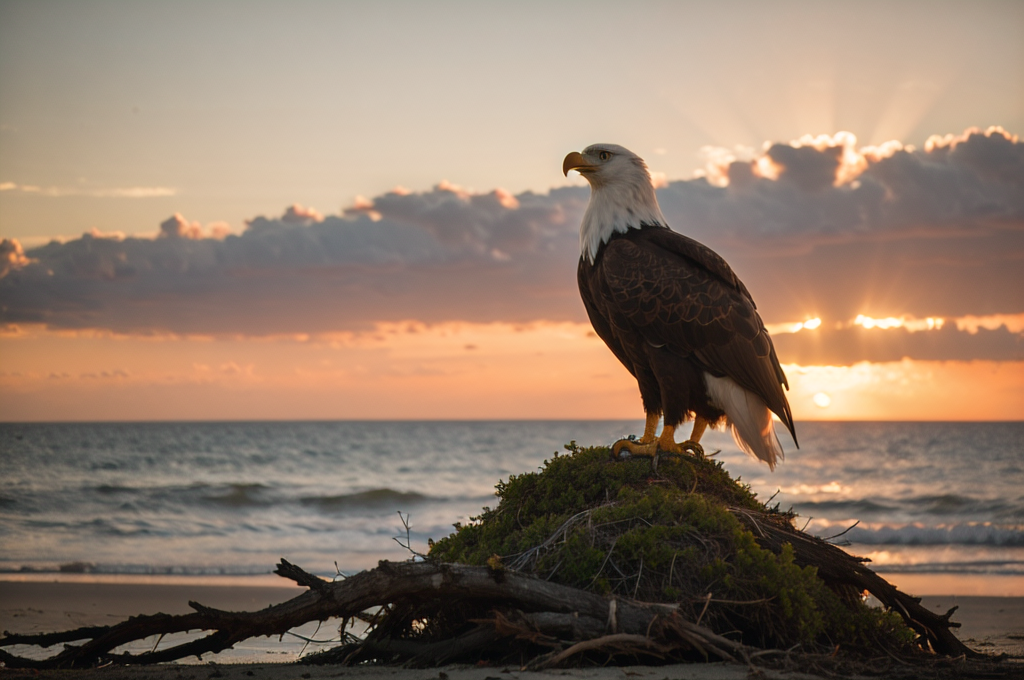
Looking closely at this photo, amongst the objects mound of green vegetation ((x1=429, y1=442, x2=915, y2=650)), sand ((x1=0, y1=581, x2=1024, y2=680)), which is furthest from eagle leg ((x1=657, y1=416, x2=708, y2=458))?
sand ((x1=0, y1=581, x2=1024, y2=680))

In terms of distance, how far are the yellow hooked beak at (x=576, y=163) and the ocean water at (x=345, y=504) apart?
293 centimetres

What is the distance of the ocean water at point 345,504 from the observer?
13.8 metres

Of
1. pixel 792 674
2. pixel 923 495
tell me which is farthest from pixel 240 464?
pixel 792 674

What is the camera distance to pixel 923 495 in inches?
884

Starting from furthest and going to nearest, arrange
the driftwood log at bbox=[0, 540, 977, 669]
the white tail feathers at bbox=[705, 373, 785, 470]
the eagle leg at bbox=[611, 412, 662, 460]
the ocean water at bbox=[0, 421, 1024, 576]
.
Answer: the ocean water at bbox=[0, 421, 1024, 576] < the white tail feathers at bbox=[705, 373, 785, 470] < the eagle leg at bbox=[611, 412, 662, 460] < the driftwood log at bbox=[0, 540, 977, 669]

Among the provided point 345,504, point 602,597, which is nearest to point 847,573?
point 602,597

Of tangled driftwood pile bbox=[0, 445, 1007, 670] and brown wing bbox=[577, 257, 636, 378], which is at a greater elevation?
brown wing bbox=[577, 257, 636, 378]

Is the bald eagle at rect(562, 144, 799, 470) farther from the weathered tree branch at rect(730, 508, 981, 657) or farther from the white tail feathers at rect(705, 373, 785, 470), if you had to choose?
the weathered tree branch at rect(730, 508, 981, 657)

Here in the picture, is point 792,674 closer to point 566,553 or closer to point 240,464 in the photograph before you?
point 566,553

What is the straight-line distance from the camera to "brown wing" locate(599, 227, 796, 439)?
5617 millimetres

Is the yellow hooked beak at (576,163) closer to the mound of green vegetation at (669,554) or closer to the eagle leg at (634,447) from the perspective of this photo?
the eagle leg at (634,447)

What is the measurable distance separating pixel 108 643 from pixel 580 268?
3819 millimetres

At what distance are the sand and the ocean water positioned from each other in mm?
1458

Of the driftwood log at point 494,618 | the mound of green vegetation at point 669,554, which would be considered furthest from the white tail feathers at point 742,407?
the driftwood log at point 494,618
